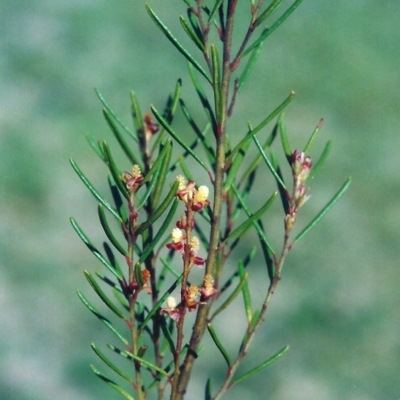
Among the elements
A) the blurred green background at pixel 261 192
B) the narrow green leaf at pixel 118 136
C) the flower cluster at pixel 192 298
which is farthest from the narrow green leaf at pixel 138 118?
the blurred green background at pixel 261 192

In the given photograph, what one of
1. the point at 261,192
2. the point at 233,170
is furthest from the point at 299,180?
the point at 261,192

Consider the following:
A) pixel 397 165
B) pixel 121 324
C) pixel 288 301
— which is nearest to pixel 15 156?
pixel 121 324

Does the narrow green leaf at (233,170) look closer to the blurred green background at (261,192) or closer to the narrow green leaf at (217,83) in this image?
the narrow green leaf at (217,83)

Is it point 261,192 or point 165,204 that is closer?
point 165,204

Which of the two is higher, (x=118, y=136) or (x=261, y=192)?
(x=261, y=192)

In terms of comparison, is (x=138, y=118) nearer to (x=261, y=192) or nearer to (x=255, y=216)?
(x=255, y=216)

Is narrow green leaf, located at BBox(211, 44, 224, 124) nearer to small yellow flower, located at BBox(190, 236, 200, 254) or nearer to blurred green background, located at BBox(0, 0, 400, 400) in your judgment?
small yellow flower, located at BBox(190, 236, 200, 254)

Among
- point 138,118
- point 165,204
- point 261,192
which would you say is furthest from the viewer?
point 261,192

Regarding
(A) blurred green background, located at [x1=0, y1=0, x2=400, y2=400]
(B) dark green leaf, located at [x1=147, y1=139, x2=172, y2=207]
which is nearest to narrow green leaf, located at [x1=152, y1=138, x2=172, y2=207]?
(B) dark green leaf, located at [x1=147, y1=139, x2=172, y2=207]
